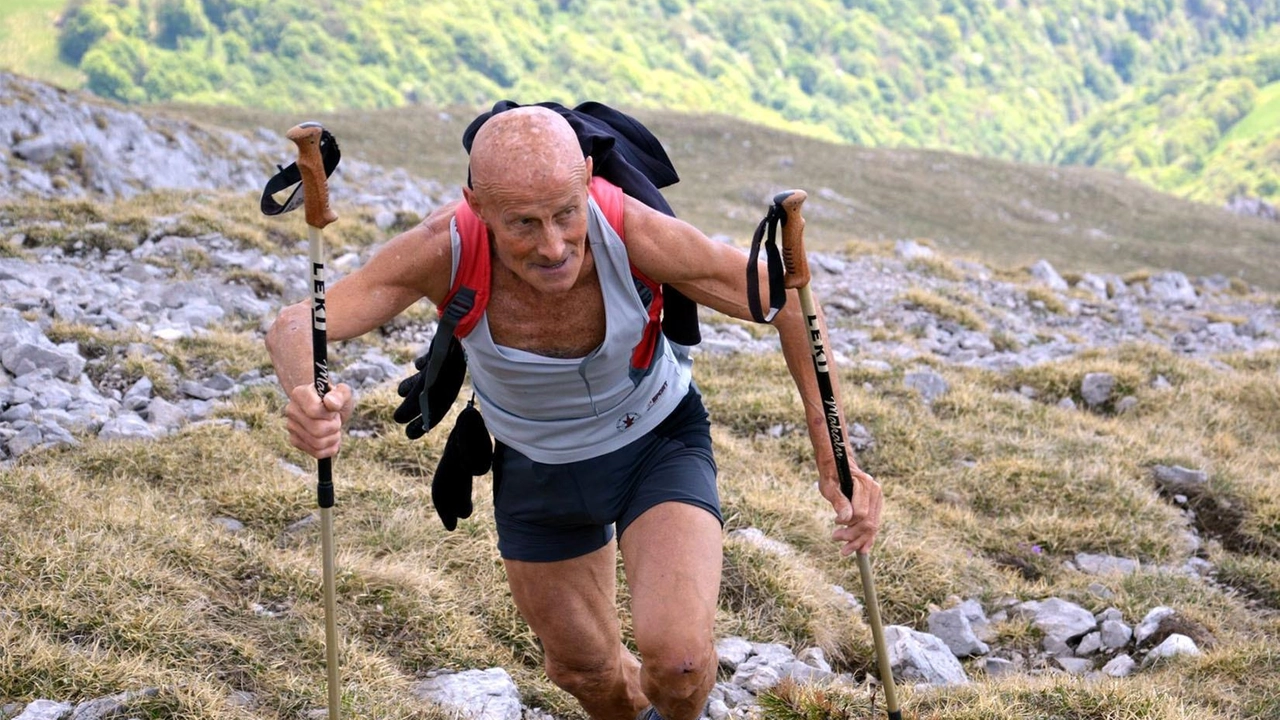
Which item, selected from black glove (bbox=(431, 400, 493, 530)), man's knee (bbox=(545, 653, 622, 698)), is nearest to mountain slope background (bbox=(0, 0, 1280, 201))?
black glove (bbox=(431, 400, 493, 530))

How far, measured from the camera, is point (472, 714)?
17.0 ft

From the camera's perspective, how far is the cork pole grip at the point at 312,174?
3.84m

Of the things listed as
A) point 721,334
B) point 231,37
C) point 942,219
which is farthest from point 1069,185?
point 231,37

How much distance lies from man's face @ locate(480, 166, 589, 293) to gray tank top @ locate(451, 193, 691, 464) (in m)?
0.17

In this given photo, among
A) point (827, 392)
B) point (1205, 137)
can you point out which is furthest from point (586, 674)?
point (1205, 137)

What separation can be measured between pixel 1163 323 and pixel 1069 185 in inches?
1298

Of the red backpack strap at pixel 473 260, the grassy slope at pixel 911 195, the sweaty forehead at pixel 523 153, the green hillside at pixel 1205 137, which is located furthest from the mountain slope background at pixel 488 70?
the sweaty forehead at pixel 523 153

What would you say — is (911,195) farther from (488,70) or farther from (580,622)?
(488,70)

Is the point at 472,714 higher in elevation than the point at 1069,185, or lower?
higher

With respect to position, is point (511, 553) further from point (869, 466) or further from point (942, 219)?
point (942, 219)

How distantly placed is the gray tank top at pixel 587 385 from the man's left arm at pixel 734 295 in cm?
13

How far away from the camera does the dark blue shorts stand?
464 cm

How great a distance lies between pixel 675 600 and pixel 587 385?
34.1 inches

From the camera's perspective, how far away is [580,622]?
15.9ft
